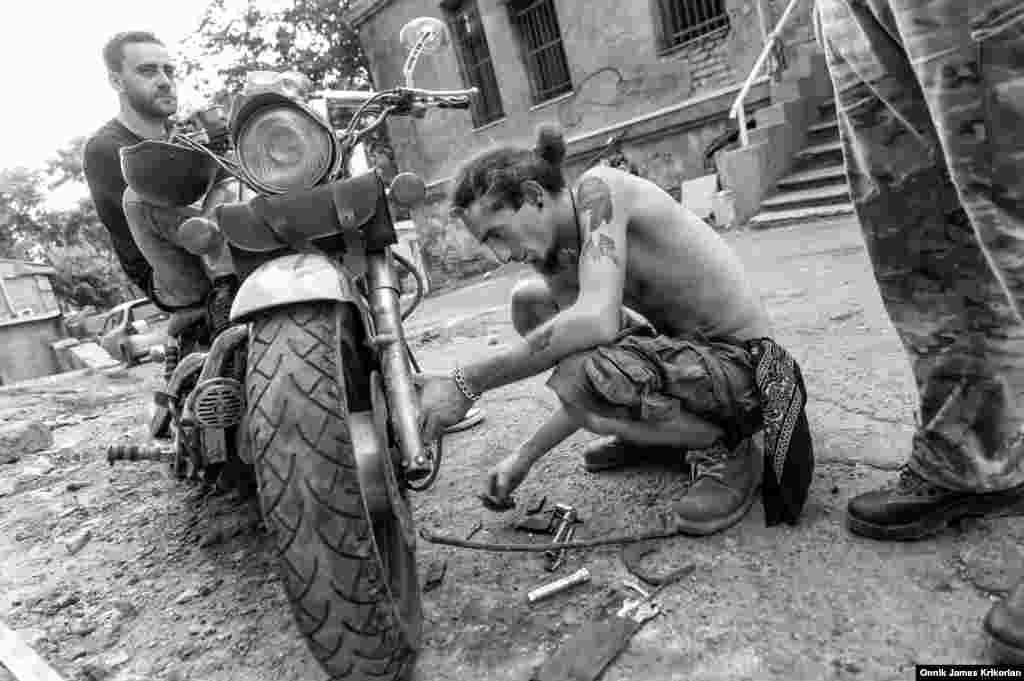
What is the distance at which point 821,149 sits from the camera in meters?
7.14

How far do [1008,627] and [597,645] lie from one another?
72cm

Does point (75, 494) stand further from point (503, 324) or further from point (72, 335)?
point (72, 335)

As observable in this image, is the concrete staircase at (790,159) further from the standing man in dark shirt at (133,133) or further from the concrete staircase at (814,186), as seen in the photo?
the standing man in dark shirt at (133,133)

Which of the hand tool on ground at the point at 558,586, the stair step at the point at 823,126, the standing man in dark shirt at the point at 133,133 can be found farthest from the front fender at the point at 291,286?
the stair step at the point at 823,126

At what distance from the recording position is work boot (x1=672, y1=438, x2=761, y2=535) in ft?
5.53

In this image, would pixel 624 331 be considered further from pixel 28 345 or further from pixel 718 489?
pixel 28 345

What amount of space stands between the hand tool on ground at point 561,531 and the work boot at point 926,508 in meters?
0.75

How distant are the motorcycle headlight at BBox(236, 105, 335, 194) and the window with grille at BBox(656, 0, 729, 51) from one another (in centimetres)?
815

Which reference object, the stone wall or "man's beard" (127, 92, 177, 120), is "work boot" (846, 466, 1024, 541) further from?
the stone wall

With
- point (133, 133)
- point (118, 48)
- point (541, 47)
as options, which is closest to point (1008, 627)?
point (133, 133)

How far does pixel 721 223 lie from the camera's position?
23.7ft

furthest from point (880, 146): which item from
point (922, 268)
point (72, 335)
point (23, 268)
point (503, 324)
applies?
point (23, 268)

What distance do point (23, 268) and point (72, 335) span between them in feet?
52.1

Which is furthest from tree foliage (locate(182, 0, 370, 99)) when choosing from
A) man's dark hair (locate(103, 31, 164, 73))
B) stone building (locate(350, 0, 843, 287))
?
man's dark hair (locate(103, 31, 164, 73))
